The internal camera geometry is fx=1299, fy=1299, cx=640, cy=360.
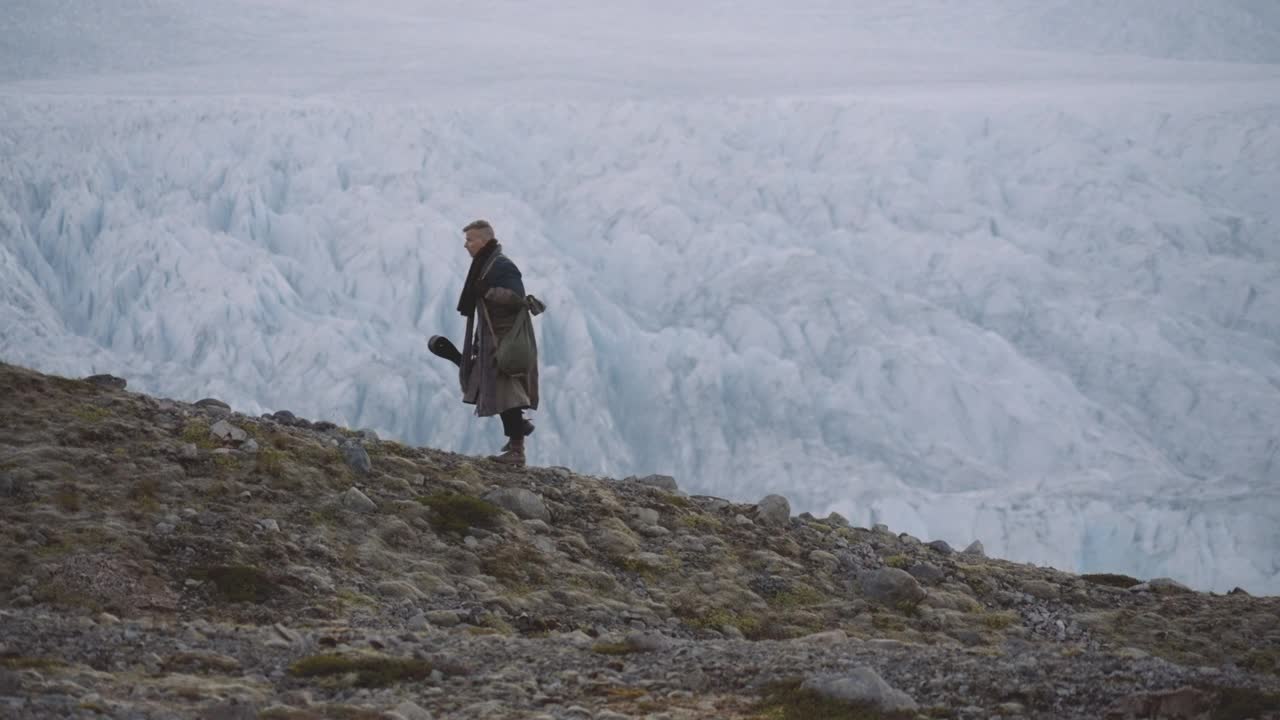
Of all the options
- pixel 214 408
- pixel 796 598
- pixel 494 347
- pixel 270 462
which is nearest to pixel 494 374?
pixel 494 347

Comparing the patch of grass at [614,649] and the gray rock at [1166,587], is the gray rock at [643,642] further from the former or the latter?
the gray rock at [1166,587]

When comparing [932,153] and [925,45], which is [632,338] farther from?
[925,45]

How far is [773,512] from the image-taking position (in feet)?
→ 37.3

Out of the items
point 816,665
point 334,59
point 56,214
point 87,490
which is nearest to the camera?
point 816,665

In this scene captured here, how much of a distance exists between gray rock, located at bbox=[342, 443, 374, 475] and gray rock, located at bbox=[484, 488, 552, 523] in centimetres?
95

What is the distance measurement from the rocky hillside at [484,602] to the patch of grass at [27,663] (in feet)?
0.09

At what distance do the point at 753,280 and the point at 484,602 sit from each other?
22623 millimetres

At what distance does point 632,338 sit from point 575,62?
15954mm

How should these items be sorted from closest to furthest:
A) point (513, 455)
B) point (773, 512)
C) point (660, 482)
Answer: point (513, 455), point (773, 512), point (660, 482)

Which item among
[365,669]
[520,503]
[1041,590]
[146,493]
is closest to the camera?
[365,669]

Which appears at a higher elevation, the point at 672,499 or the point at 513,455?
the point at 513,455

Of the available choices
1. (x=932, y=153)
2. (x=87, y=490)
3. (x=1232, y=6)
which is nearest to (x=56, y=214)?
(x=932, y=153)

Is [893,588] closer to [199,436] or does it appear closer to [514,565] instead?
[514,565]

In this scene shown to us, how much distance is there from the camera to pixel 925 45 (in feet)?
154
